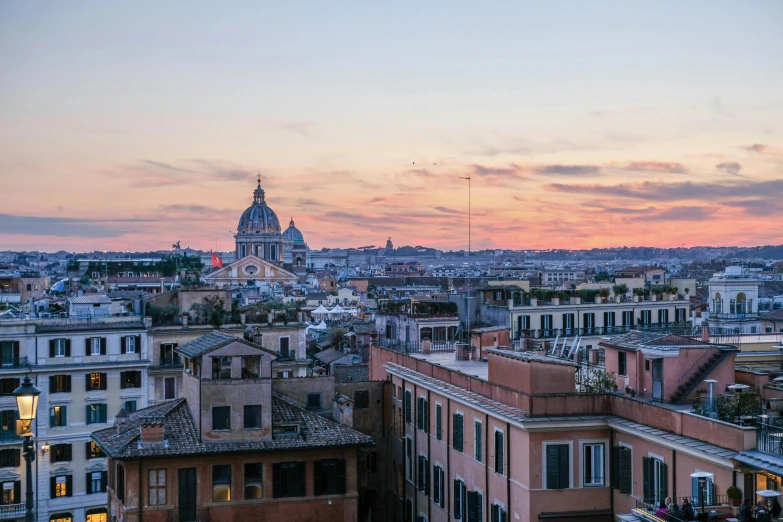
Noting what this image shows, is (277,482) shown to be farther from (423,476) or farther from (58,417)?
(58,417)

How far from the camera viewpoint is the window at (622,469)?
21938 millimetres

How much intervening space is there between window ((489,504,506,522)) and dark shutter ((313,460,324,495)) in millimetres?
5576

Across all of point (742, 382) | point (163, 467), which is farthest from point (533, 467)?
point (163, 467)

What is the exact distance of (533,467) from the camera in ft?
74.0

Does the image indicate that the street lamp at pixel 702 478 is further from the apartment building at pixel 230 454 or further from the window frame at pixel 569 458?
the apartment building at pixel 230 454

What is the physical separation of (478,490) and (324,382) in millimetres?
8175

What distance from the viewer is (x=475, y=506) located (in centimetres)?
2597

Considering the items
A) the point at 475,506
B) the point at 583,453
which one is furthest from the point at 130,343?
the point at 583,453

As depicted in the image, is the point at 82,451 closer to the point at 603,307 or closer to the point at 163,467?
the point at 163,467

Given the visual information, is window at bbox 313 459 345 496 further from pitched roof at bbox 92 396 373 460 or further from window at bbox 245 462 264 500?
window at bbox 245 462 264 500

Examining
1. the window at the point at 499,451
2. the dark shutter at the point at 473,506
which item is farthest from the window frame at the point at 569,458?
the dark shutter at the point at 473,506

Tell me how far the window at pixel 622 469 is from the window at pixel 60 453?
966 inches

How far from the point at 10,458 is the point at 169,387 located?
6494mm

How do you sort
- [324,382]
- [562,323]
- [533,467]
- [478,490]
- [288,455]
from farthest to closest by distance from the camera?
[562,323] → [324,382] → [288,455] → [478,490] → [533,467]
